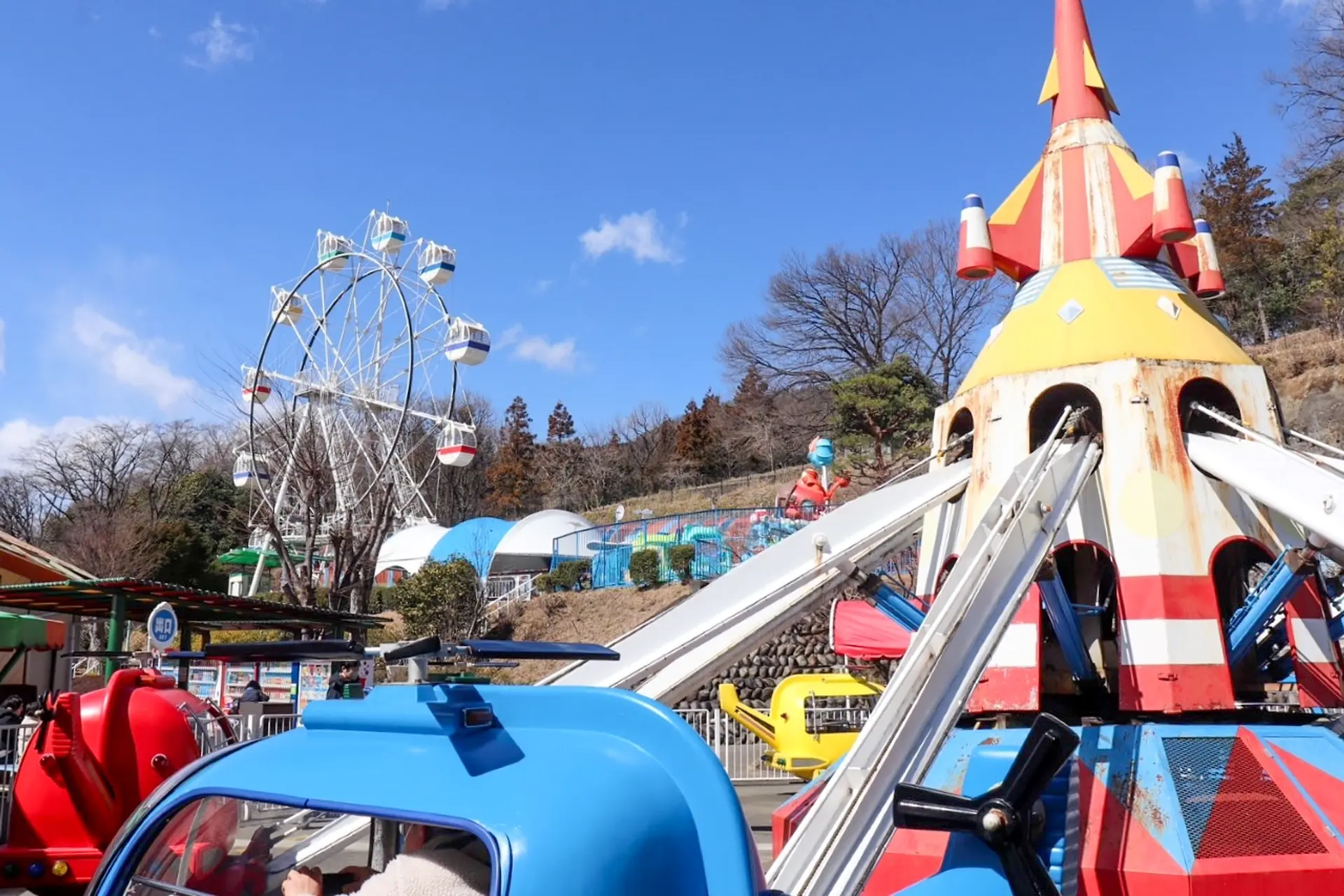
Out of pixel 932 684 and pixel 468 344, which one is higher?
pixel 468 344

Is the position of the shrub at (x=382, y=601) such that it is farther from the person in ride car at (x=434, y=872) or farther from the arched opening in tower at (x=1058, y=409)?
the person in ride car at (x=434, y=872)

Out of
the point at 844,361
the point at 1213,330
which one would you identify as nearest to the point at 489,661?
the point at 1213,330

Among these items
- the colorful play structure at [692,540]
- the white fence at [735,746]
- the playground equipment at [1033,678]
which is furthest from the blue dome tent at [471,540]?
the playground equipment at [1033,678]

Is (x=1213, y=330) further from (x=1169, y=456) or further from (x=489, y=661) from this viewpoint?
(x=489, y=661)

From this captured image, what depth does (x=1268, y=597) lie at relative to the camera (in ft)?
20.0

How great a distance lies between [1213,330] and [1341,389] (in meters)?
24.5

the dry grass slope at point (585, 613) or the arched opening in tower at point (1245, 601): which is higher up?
the dry grass slope at point (585, 613)

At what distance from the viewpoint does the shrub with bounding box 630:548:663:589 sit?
91.9 feet

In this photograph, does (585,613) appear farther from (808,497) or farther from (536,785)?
(536,785)

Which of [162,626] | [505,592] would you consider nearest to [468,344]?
[505,592]

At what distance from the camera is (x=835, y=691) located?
14.8 meters

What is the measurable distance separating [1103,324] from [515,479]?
5395 centimetres

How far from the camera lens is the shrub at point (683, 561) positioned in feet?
90.3

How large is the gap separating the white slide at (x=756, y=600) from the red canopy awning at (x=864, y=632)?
1975 millimetres
